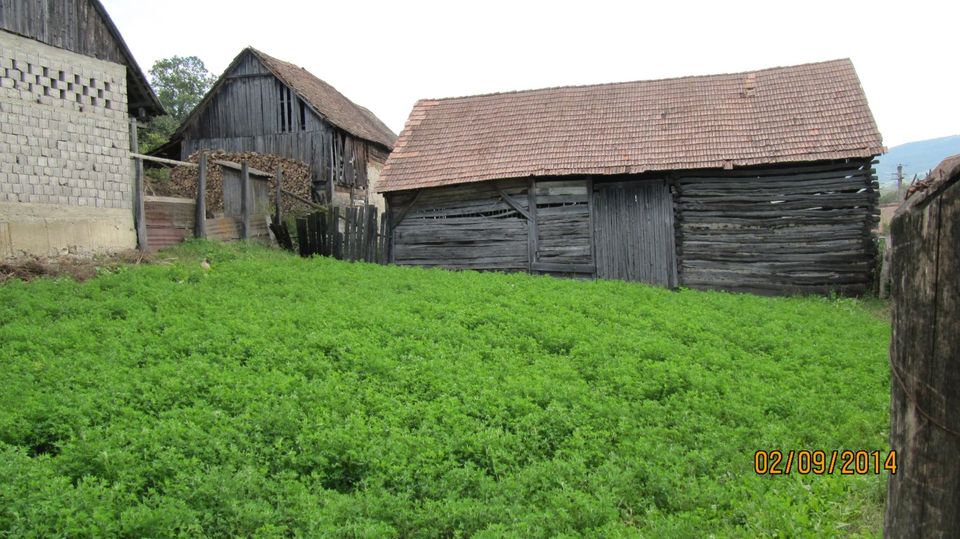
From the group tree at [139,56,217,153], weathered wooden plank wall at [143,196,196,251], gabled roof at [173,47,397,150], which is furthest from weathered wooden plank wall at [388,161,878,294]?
tree at [139,56,217,153]

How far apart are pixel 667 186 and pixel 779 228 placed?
8.91 feet

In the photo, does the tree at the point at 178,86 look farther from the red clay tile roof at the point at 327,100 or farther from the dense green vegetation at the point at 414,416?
the dense green vegetation at the point at 414,416

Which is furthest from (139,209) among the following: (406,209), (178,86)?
(178,86)

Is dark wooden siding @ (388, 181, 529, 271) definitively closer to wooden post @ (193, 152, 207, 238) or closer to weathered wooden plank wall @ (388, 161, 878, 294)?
weathered wooden plank wall @ (388, 161, 878, 294)

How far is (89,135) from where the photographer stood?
13914 mm

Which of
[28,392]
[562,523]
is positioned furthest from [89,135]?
[562,523]

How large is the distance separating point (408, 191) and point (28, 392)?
42.1 feet

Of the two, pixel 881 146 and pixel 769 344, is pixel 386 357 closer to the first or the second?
pixel 769 344

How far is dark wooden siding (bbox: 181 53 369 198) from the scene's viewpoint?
84.0 feet

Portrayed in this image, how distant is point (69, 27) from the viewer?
1362 cm

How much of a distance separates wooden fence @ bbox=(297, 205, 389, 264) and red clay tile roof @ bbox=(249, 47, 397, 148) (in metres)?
8.85

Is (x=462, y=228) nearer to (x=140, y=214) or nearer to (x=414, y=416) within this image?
(x=140, y=214)

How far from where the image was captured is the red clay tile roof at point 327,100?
82.8 ft

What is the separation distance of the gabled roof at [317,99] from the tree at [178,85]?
18574 mm
